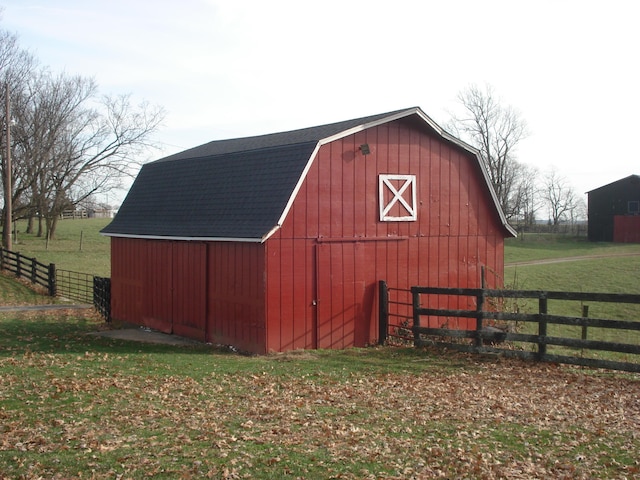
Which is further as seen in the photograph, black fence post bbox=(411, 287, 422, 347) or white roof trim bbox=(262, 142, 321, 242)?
white roof trim bbox=(262, 142, 321, 242)

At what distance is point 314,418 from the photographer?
319 inches

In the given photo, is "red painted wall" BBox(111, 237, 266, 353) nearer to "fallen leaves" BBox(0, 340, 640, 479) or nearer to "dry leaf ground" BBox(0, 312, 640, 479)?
"dry leaf ground" BBox(0, 312, 640, 479)

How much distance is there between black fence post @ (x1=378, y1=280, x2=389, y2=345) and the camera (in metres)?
14.4

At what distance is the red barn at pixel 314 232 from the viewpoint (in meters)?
13.8

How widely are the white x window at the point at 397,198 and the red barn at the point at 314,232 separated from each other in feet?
0.08

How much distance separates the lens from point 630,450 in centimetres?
680

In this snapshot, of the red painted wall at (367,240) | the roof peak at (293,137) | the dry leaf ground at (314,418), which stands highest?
the roof peak at (293,137)

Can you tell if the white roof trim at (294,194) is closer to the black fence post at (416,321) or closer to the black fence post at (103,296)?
the black fence post at (416,321)

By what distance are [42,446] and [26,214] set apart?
3876 cm

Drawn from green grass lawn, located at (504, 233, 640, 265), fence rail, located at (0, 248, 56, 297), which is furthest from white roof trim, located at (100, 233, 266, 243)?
green grass lawn, located at (504, 233, 640, 265)

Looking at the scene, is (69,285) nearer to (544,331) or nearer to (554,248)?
(544,331)

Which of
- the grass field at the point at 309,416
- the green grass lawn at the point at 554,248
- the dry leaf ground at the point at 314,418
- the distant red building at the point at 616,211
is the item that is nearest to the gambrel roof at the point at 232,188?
the grass field at the point at 309,416

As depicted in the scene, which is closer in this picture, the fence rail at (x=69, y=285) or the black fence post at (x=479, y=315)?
the black fence post at (x=479, y=315)

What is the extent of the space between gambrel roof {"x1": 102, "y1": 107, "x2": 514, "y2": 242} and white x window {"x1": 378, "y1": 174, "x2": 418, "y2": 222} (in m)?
1.38
